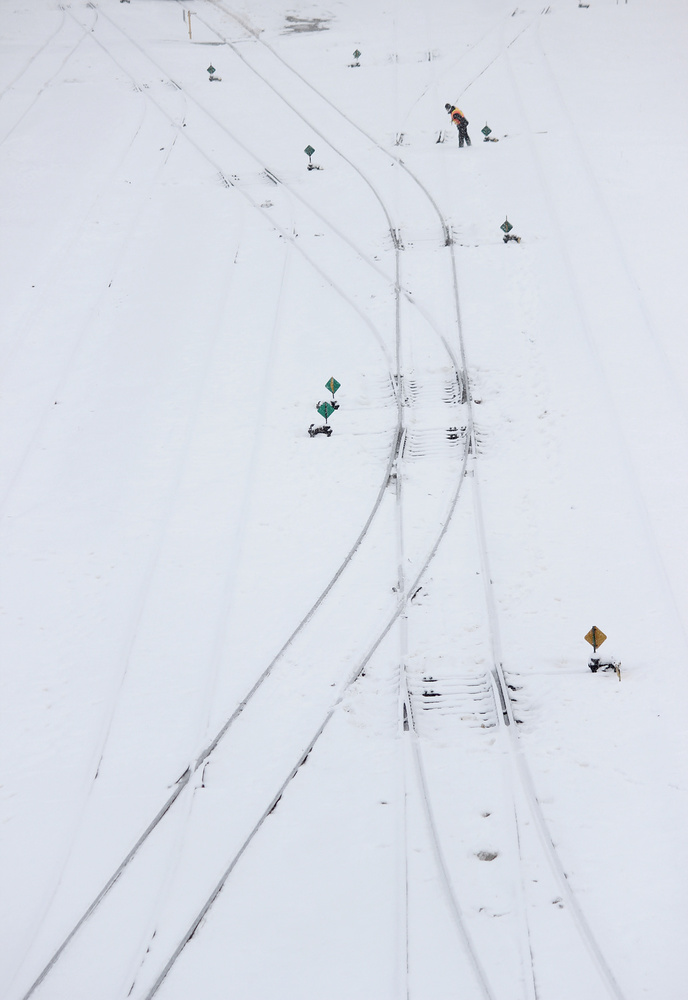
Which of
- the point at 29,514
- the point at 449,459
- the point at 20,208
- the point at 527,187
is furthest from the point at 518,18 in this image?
the point at 29,514

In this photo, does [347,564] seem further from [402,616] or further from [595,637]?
[595,637]

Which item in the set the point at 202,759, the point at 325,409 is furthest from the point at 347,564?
the point at 202,759

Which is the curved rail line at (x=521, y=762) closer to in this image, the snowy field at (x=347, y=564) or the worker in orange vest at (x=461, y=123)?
the snowy field at (x=347, y=564)

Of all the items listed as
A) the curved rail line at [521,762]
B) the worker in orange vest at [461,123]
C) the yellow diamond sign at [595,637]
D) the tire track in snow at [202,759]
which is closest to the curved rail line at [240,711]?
the tire track in snow at [202,759]

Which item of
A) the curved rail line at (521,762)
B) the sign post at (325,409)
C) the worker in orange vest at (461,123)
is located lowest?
the curved rail line at (521,762)

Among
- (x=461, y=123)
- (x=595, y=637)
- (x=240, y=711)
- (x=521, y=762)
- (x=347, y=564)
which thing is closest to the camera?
(x=521, y=762)

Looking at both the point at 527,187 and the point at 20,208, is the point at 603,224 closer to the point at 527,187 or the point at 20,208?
the point at 527,187
